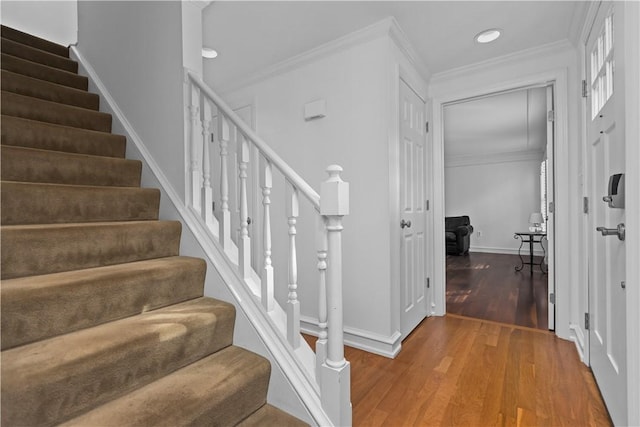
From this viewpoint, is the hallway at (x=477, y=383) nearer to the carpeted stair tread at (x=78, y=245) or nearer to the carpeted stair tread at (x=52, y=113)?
the carpeted stair tread at (x=78, y=245)

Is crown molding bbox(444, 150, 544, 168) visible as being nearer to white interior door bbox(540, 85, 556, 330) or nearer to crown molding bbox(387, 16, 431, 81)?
Result: white interior door bbox(540, 85, 556, 330)

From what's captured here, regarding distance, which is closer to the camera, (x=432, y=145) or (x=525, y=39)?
(x=525, y=39)

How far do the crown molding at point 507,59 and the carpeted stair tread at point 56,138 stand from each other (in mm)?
2659

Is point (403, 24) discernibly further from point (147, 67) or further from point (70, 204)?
point (70, 204)

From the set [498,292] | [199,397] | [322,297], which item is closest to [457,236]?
[498,292]

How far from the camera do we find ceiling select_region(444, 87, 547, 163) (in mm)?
3963

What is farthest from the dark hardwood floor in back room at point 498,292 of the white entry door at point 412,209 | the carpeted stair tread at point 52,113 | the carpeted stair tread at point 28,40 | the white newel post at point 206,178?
the carpeted stair tread at point 28,40

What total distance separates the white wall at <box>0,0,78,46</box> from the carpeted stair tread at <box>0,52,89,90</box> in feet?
3.48

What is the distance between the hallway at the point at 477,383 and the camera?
1.49m

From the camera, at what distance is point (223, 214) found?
1.57m

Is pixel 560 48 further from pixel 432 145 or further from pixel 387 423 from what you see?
pixel 387 423

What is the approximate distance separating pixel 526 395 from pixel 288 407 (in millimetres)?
1293

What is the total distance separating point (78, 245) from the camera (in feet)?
4.18

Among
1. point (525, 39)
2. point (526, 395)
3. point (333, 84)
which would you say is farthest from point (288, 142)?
point (526, 395)
